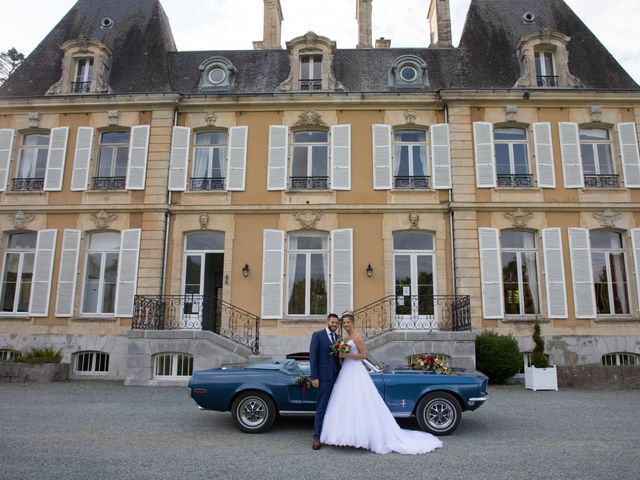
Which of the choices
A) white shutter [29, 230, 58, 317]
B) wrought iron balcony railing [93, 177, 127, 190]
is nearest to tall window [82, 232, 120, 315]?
white shutter [29, 230, 58, 317]

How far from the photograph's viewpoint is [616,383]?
421 inches

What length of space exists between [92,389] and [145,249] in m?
4.01

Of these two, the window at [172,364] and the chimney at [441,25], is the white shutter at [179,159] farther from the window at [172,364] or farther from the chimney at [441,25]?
the chimney at [441,25]

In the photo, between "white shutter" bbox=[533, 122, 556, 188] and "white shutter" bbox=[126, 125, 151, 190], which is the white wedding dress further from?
"white shutter" bbox=[126, 125, 151, 190]

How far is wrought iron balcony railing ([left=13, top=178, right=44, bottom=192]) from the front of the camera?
14.3 metres

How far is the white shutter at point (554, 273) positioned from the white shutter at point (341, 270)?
5078 mm

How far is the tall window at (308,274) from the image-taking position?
1324cm

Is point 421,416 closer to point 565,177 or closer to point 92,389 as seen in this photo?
point 92,389

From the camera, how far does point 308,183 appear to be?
1394cm

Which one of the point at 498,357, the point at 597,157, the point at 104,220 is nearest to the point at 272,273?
the point at 104,220

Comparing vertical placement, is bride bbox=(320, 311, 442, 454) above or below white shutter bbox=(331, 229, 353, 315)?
below

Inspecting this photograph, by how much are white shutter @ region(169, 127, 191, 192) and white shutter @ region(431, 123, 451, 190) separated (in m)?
6.88

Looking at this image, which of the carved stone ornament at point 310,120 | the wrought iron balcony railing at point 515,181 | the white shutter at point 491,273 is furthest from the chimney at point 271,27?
the white shutter at point 491,273

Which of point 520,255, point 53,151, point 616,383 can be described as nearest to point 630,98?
point 520,255
